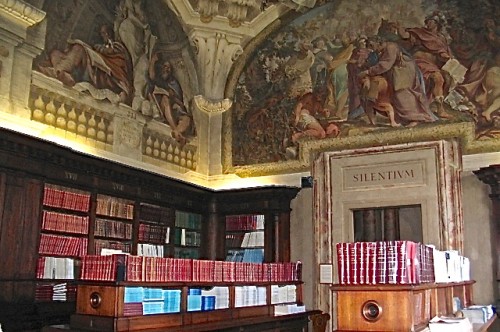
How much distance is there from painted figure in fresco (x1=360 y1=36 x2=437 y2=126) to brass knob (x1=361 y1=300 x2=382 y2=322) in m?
7.40

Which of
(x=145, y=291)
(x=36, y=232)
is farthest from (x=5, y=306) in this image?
(x=145, y=291)

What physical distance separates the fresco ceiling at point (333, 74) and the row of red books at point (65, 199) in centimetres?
198

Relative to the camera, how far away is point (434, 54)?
11.0m

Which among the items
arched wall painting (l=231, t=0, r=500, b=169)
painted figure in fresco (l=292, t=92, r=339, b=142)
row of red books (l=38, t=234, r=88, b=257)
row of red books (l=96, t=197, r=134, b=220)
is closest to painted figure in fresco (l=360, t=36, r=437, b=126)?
arched wall painting (l=231, t=0, r=500, b=169)

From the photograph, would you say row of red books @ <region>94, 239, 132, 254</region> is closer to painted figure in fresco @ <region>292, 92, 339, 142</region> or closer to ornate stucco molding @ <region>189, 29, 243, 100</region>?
painted figure in fresco @ <region>292, 92, 339, 142</region>

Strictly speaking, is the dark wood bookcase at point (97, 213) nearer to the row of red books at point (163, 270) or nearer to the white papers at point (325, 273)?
the white papers at point (325, 273)

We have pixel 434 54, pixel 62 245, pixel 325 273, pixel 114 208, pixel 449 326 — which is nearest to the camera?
pixel 449 326

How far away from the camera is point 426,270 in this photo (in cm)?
482

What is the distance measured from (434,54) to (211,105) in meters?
4.83

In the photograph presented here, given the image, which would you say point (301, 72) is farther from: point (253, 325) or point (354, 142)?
point (253, 325)

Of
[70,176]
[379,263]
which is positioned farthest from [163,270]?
[379,263]

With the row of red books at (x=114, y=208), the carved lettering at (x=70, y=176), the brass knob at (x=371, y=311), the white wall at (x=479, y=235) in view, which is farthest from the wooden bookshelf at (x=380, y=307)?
the white wall at (x=479, y=235)

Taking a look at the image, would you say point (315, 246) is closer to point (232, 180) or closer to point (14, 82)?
point (232, 180)

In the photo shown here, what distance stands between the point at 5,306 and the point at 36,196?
156 centimetres
